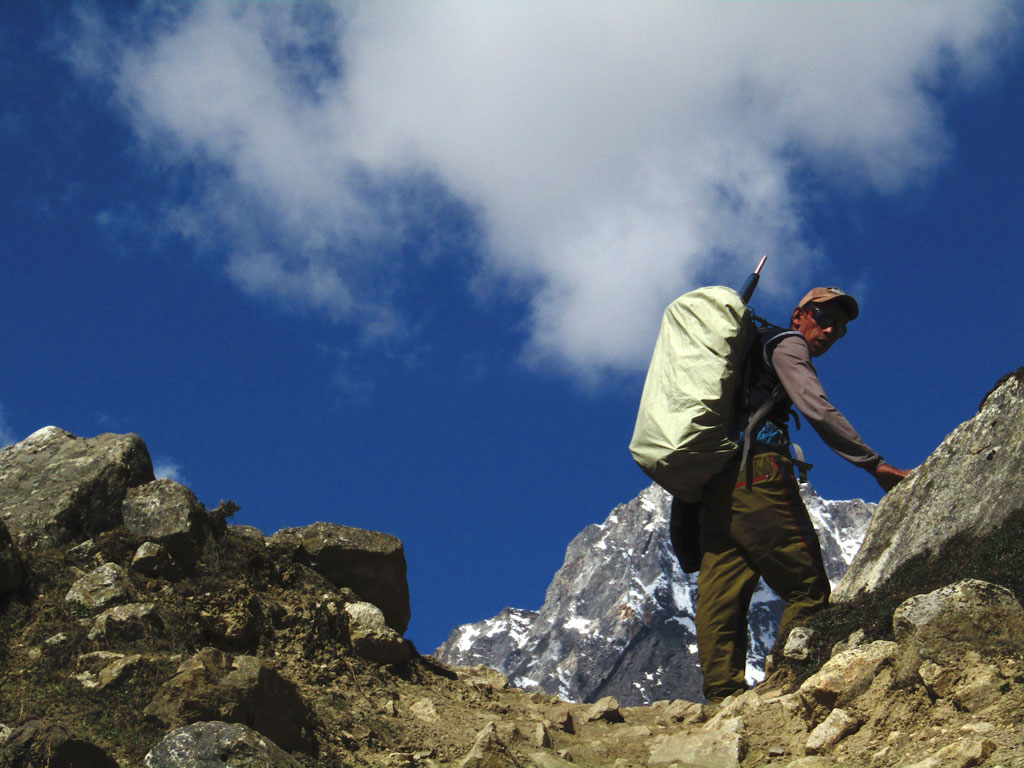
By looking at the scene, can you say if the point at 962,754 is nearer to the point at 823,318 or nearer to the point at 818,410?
the point at 818,410

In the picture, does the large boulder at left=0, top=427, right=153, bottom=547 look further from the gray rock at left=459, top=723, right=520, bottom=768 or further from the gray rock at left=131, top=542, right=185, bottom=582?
the gray rock at left=459, top=723, right=520, bottom=768

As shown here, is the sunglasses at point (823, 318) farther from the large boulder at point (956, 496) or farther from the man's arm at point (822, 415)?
the large boulder at point (956, 496)

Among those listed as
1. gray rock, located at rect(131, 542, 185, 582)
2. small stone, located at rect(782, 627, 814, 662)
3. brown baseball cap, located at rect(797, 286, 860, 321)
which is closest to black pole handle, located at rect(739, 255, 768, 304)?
brown baseball cap, located at rect(797, 286, 860, 321)

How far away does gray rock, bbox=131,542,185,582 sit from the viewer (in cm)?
731

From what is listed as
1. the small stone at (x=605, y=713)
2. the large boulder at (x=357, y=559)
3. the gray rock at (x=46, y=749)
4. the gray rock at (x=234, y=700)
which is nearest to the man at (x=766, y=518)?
the small stone at (x=605, y=713)

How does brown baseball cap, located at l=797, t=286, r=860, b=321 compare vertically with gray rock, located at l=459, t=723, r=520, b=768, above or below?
above

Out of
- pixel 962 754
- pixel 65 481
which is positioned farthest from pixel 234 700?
pixel 962 754

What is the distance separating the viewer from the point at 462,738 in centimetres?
644

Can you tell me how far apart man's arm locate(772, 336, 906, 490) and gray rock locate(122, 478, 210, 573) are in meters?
4.87

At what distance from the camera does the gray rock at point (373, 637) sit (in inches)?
301

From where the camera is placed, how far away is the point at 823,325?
8344 mm

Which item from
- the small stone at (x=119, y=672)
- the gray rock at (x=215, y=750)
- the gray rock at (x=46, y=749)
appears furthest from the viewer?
the small stone at (x=119, y=672)

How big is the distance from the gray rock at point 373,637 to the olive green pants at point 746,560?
2433 mm

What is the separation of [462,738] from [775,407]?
3692 millimetres
